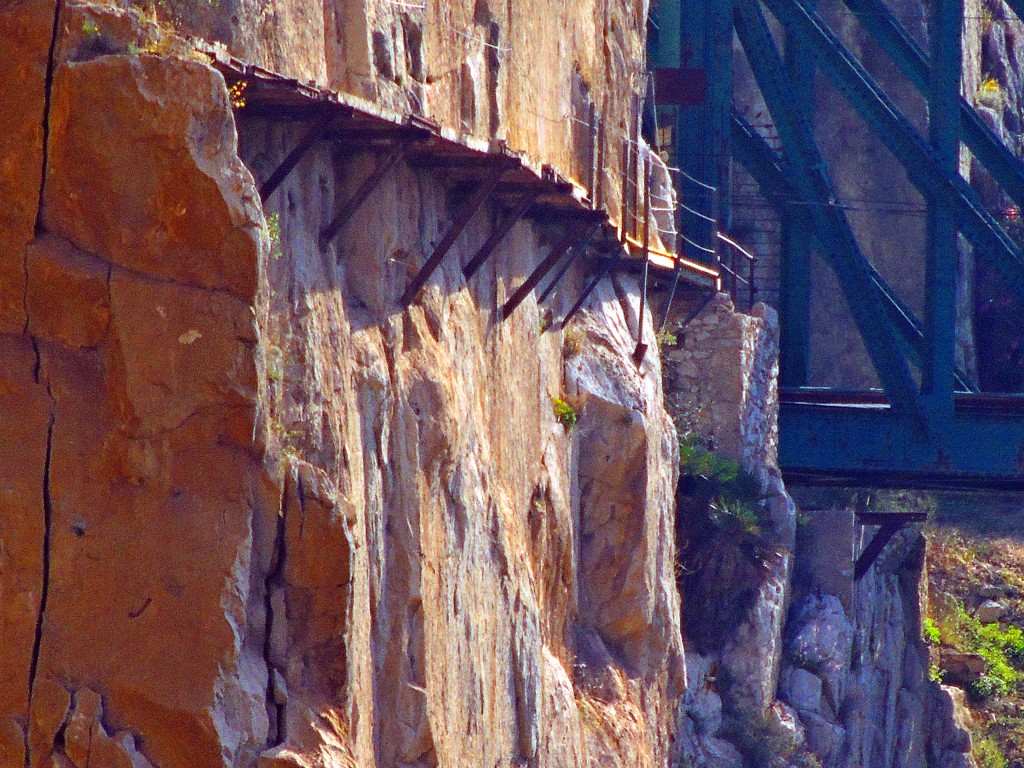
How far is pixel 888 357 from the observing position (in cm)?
2333

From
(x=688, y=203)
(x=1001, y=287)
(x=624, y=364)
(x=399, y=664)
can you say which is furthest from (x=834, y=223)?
(x=399, y=664)

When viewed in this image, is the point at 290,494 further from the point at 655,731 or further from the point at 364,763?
the point at 655,731

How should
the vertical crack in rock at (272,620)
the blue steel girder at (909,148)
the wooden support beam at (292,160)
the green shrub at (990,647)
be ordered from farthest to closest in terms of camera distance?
the green shrub at (990,647) < the blue steel girder at (909,148) < the wooden support beam at (292,160) < the vertical crack in rock at (272,620)

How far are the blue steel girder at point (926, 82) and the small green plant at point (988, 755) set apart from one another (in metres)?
9.45

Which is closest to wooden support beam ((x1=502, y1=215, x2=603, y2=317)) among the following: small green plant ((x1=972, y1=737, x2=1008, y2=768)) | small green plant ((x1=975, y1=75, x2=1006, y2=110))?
small green plant ((x1=972, y1=737, x2=1008, y2=768))

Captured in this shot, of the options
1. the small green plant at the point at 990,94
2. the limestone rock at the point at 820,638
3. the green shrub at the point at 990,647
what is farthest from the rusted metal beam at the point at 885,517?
the small green plant at the point at 990,94

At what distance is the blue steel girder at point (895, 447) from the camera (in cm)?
2267

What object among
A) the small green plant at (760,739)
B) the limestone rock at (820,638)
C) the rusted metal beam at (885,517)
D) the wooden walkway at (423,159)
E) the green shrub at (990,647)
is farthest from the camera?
the green shrub at (990,647)

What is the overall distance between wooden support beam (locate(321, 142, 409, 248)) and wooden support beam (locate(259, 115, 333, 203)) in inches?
24.9

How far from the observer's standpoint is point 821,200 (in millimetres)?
24281

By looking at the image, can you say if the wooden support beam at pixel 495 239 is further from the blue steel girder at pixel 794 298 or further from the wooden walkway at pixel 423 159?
the blue steel girder at pixel 794 298

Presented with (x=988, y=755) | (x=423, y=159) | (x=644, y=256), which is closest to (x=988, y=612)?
(x=988, y=755)

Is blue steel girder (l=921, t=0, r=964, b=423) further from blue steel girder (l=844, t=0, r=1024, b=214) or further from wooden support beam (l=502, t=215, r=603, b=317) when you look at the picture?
wooden support beam (l=502, t=215, r=603, b=317)

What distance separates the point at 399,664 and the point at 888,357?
15073 mm
